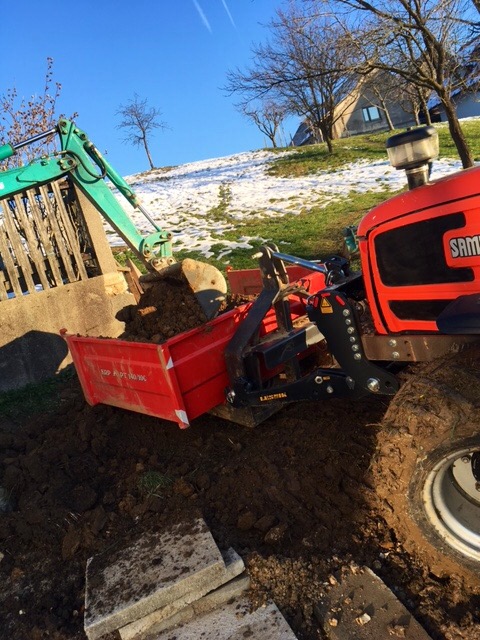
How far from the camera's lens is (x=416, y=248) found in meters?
2.75

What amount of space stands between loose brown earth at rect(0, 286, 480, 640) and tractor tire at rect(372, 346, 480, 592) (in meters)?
0.13

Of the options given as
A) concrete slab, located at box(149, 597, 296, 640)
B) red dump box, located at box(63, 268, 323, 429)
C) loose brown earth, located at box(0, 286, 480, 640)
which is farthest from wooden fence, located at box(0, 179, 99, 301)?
concrete slab, located at box(149, 597, 296, 640)

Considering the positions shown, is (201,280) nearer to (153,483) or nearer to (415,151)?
(153,483)

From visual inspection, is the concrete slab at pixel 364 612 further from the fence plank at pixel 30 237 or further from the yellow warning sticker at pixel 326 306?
the fence plank at pixel 30 237

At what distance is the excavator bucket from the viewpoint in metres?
5.16

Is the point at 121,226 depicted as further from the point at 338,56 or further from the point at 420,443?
the point at 338,56

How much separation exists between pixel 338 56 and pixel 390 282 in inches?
434

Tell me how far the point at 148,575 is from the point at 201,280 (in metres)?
2.88

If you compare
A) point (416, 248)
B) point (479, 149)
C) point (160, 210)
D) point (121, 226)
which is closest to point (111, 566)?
point (416, 248)

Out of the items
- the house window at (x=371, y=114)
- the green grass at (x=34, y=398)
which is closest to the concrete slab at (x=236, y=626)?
the green grass at (x=34, y=398)

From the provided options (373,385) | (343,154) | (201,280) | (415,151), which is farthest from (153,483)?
(343,154)

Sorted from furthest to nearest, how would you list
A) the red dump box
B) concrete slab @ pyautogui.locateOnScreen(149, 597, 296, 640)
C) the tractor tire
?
the red dump box, concrete slab @ pyautogui.locateOnScreen(149, 597, 296, 640), the tractor tire

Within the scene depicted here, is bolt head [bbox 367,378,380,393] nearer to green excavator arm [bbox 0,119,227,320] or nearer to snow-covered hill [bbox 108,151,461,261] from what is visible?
green excavator arm [bbox 0,119,227,320]

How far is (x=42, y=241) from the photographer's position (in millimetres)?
7738
